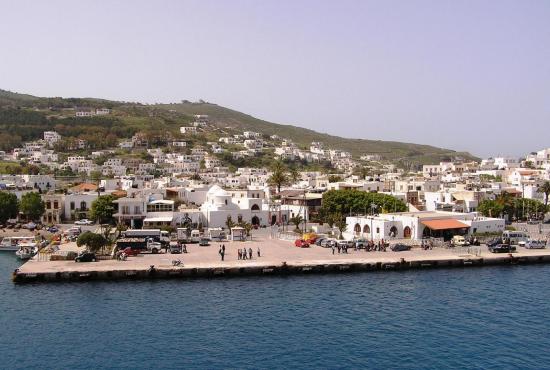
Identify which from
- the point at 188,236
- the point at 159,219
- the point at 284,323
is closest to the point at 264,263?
the point at 284,323

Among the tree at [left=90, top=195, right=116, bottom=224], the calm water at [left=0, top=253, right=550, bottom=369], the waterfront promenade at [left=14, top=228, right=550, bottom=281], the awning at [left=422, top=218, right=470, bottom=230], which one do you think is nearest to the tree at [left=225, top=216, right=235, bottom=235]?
the waterfront promenade at [left=14, top=228, right=550, bottom=281]

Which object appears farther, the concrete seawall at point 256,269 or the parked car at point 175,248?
the parked car at point 175,248

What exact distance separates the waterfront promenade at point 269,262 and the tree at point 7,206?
63.4ft

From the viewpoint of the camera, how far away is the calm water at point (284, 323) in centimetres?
2998

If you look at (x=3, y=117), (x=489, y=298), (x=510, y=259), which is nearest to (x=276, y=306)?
(x=489, y=298)

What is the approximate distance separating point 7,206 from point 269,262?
129ft

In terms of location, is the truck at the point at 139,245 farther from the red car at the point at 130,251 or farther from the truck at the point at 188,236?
the truck at the point at 188,236

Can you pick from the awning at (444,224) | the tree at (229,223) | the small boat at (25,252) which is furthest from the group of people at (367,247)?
the small boat at (25,252)

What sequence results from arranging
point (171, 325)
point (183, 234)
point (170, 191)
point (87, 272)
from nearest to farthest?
point (171, 325)
point (87, 272)
point (183, 234)
point (170, 191)

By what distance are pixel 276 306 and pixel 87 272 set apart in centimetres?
1543

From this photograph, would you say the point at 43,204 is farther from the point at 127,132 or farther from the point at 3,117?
the point at 3,117

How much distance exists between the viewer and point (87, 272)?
46.1 m

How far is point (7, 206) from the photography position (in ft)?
243

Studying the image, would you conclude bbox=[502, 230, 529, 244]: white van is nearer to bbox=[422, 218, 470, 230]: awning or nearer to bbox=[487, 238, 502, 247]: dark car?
bbox=[487, 238, 502, 247]: dark car
